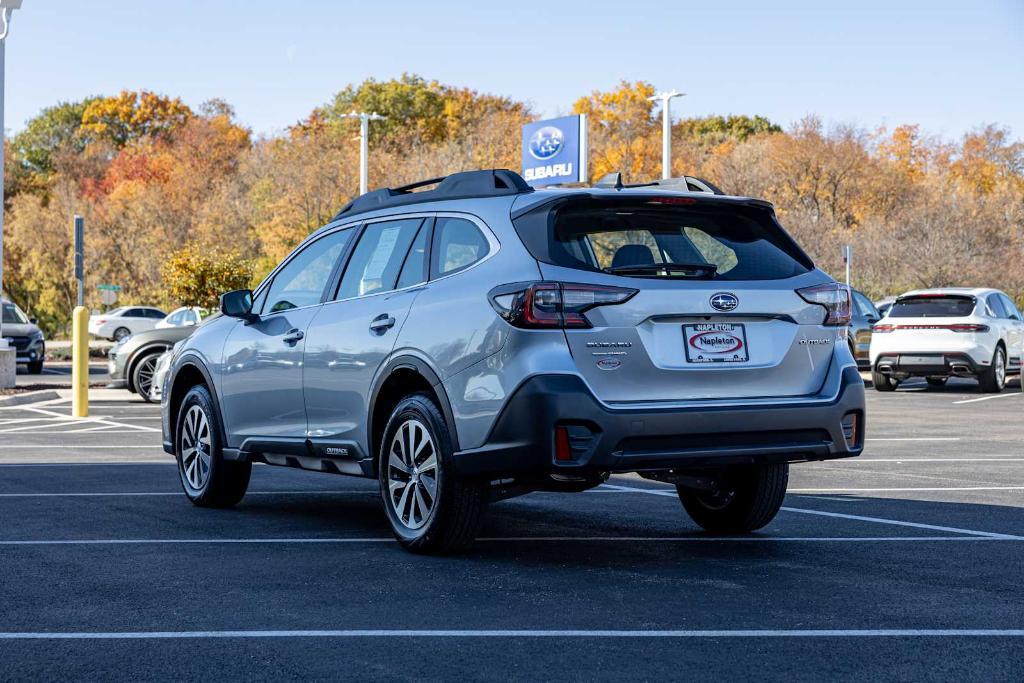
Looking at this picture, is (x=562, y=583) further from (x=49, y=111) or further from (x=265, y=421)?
(x=49, y=111)

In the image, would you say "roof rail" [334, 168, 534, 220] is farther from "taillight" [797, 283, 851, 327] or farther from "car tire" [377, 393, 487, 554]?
"taillight" [797, 283, 851, 327]

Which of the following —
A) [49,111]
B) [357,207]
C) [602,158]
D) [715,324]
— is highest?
[49,111]

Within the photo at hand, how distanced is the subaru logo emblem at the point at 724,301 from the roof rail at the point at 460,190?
1.15 metres

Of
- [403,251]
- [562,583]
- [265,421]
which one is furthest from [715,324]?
[265,421]

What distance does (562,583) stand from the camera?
6.49m

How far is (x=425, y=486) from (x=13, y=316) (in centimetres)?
2718

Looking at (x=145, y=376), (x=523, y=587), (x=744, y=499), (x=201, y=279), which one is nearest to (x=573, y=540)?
(x=744, y=499)

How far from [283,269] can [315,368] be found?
3.45 ft

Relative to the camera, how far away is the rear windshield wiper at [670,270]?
6.73m

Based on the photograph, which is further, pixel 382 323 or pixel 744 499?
pixel 744 499

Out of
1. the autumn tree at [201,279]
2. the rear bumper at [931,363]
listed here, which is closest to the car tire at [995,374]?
the rear bumper at [931,363]

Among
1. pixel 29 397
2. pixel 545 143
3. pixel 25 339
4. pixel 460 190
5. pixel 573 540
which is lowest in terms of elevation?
pixel 29 397

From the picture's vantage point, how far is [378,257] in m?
8.05

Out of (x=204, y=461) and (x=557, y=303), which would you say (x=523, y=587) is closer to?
(x=557, y=303)
